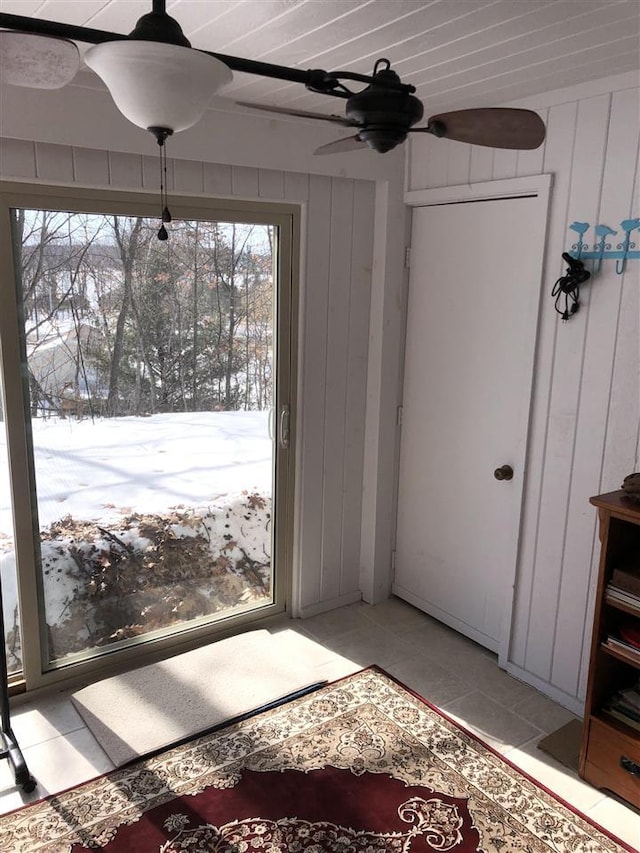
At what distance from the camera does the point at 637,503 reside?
230 centimetres

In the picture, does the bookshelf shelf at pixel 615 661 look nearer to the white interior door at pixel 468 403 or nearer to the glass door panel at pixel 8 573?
the white interior door at pixel 468 403

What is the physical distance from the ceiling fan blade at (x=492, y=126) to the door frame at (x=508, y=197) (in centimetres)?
114

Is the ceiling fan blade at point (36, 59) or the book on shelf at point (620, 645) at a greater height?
the ceiling fan blade at point (36, 59)

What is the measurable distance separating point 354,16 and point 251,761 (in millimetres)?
2468

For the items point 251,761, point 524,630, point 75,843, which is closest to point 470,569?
point 524,630

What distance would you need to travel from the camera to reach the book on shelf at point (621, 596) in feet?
7.58

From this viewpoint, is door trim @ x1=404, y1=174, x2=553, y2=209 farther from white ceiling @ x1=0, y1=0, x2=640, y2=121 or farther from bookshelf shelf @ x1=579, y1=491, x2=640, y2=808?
bookshelf shelf @ x1=579, y1=491, x2=640, y2=808

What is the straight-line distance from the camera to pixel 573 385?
2795 millimetres

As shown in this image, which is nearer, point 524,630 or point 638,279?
point 638,279

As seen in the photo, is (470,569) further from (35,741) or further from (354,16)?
(354,16)

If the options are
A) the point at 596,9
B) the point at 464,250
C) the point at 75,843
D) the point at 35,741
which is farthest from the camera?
the point at 464,250

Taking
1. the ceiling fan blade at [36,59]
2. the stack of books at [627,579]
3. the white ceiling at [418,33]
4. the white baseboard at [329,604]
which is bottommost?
the white baseboard at [329,604]

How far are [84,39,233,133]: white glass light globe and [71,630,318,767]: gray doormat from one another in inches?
88.4

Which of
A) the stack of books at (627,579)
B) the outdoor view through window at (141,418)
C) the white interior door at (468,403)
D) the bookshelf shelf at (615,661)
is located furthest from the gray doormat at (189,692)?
the stack of books at (627,579)
